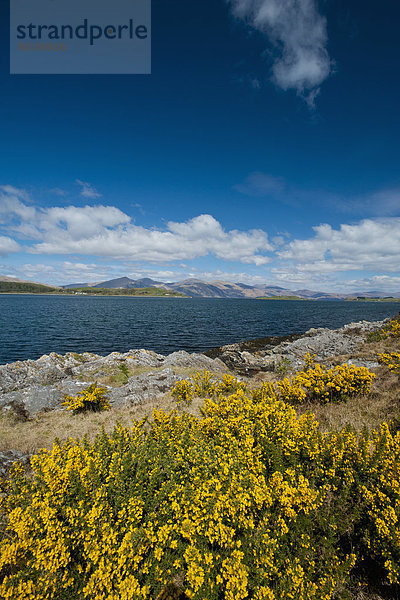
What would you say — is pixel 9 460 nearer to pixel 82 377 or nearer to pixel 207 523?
pixel 207 523

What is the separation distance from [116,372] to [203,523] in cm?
2404

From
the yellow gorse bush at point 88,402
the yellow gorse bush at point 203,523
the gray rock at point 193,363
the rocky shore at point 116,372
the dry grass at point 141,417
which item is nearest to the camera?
the yellow gorse bush at point 203,523

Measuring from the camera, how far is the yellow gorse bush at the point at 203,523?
434 cm

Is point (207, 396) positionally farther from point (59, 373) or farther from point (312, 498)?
point (59, 373)

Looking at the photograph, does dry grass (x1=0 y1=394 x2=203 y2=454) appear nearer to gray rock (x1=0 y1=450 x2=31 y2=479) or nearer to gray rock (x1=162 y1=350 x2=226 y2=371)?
gray rock (x1=0 y1=450 x2=31 y2=479)

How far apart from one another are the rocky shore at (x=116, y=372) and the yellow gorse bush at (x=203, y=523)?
5686 mm

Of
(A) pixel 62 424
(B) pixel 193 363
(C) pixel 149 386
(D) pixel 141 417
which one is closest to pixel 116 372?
(C) pixel 149 386

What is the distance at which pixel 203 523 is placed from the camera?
192 inches

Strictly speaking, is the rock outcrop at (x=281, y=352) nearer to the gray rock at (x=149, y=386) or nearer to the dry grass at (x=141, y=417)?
the gray rock at (x=149, y=386)

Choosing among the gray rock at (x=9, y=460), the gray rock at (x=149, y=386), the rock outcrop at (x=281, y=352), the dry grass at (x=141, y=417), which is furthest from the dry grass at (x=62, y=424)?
the rock outcrop at (x=281, y=352)

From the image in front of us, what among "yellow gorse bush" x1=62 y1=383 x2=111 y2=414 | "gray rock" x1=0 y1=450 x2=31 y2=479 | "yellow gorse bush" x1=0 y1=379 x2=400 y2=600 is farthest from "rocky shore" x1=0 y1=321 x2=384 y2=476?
"yellow gorse bush" x1=0 y1=379 x2=400 y2=600

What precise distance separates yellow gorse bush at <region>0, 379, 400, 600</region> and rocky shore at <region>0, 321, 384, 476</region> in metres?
5.69

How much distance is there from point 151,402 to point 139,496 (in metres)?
13.3

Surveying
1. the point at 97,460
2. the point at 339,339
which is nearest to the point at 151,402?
the point at 97,460
